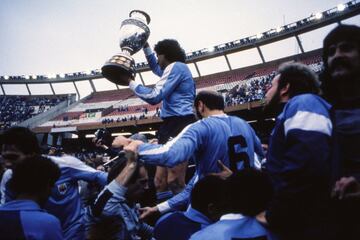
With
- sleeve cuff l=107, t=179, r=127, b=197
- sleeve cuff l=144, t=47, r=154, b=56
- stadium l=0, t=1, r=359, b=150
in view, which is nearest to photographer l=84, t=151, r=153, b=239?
sleeve cuff l=107, t=179, r=127, b=197

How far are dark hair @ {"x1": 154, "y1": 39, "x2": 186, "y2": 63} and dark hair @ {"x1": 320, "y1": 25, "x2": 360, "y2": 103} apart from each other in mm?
1811

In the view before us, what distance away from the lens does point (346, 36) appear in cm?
167

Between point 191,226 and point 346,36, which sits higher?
point 346,36

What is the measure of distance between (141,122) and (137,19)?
20416mm

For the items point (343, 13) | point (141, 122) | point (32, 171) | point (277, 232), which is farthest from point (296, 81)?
point (343, 13)

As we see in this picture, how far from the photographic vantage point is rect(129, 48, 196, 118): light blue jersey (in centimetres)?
293

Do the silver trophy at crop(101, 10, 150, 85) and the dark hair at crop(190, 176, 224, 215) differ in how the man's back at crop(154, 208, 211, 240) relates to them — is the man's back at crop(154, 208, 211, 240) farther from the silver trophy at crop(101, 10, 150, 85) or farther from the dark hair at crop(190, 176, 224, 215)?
the silver trophy at crop(101, 10, 150, 85)

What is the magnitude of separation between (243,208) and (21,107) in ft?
127

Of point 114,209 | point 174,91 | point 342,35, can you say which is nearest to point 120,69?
point 174,91

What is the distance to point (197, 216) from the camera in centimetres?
194

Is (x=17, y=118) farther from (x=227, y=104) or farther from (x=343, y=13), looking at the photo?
(x=343, y=13)

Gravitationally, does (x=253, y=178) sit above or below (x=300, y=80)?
below

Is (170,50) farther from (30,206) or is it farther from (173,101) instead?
(30,206)

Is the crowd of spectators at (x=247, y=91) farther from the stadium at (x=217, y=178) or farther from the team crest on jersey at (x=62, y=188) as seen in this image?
the team crest on jersey at (x=62, y=188)
